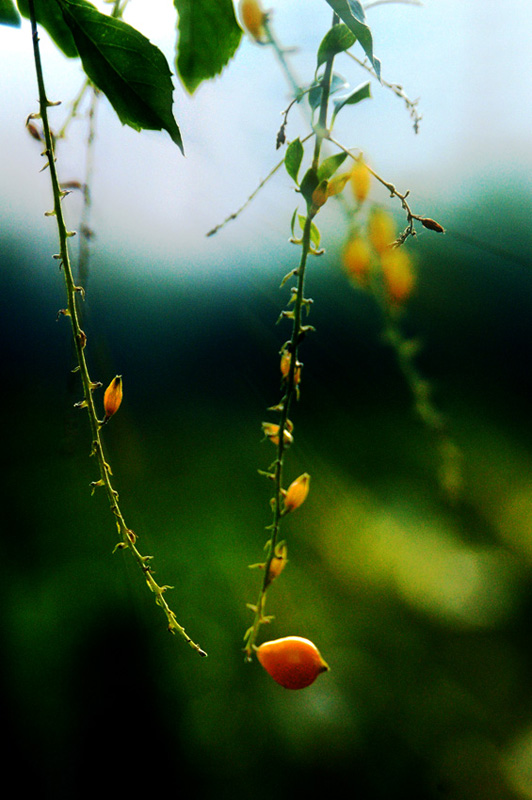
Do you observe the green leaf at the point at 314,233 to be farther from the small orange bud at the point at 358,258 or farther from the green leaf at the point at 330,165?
the small orange bud at the point at 358,258

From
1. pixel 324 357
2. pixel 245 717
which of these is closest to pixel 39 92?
pixel 324 357

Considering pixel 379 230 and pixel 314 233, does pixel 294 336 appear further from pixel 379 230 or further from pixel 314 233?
pixel 379 230

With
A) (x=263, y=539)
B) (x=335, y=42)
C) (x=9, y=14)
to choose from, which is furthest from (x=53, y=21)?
(x=263, y=539)

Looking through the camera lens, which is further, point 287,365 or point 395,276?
point 395,276

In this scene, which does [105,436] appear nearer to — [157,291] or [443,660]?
[157,291]

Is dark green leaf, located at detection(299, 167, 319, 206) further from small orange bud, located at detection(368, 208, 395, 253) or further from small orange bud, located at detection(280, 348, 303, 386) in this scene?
small orange bud, located at detection(368, 208, 395, 253)

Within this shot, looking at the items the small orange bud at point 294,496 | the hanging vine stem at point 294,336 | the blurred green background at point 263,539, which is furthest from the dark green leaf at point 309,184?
the blurred green background at point 263,539

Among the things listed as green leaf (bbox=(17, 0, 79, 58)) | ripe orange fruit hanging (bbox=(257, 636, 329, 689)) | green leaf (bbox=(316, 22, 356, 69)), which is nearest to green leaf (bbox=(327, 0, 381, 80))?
green leaf (bbox=(316, 22, 356, 69))
